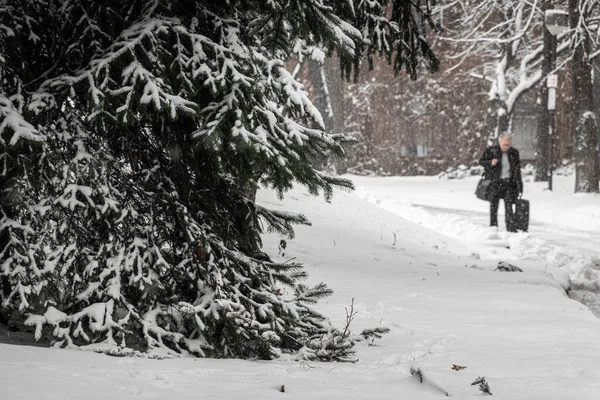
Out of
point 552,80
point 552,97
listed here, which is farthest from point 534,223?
point 552,97

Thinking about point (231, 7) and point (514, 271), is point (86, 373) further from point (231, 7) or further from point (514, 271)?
point (514, 271)

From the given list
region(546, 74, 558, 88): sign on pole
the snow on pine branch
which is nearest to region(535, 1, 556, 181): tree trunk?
region(546, 74, 558, 88): sign on pole

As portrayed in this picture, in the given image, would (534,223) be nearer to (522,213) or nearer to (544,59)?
(522,213)

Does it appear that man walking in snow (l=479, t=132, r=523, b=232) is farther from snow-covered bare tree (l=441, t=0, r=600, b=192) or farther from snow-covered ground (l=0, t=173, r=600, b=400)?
snow-covered bare tree (l=441, t=0, r=600, b=192)

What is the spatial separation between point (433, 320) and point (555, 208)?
12883 millimetres

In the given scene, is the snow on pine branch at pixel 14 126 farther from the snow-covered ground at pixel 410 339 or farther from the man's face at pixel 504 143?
the man's face at pixel 504 143

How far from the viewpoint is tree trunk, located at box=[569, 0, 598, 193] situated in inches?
707

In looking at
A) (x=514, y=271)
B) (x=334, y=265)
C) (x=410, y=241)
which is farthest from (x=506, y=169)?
(x=334, y=265)

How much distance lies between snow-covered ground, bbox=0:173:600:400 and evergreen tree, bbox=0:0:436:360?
0.30 m

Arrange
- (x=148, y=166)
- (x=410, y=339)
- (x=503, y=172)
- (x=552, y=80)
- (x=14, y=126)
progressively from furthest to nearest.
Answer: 1. (x=552, y=80)
2. (x=503, y=172)
3. (x=410, y=339)
4. (x=148, y=166)
5. (x=14, y=126)

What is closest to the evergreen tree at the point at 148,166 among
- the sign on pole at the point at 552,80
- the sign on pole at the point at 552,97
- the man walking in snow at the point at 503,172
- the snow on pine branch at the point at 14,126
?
the snow on pine branch at the point at 14,126

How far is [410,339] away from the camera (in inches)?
189

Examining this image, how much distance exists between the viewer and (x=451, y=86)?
102 feet

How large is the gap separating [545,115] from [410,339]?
19.9 metres
